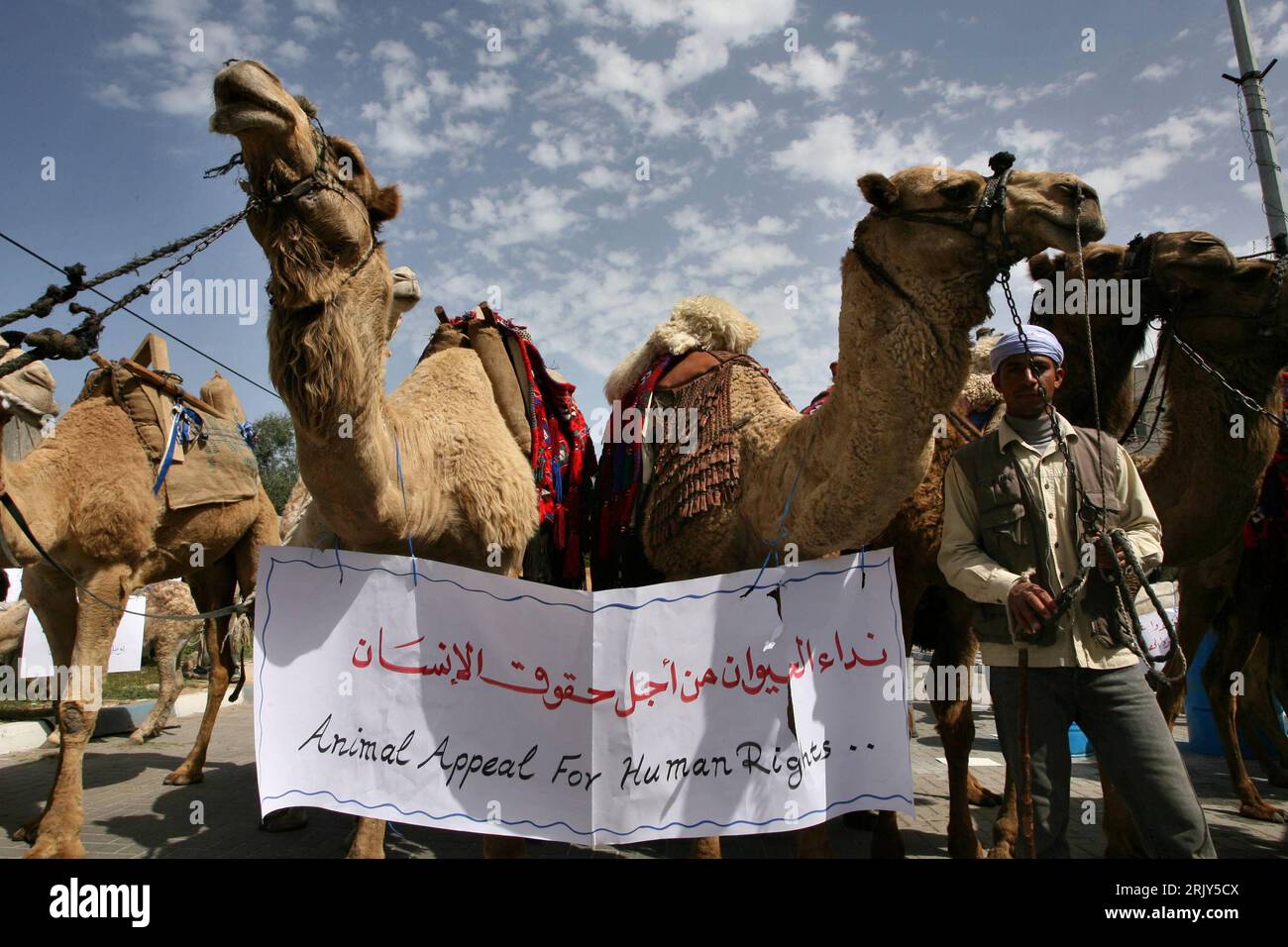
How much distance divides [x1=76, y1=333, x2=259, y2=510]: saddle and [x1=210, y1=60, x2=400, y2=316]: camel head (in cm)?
347

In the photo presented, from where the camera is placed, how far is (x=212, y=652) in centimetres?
651

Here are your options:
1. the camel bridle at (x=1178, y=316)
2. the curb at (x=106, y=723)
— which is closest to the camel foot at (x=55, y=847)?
the curb at (x=106, y=723)

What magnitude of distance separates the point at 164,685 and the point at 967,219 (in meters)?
9.02

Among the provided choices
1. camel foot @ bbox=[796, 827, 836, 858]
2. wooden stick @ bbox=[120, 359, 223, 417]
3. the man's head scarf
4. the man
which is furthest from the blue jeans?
wooden stick @ bbox=[120, 359, 223, 417]

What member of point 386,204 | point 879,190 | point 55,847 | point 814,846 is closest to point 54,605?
point 55,847

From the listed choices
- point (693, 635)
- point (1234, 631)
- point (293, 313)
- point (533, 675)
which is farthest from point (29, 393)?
point (1234, 631)

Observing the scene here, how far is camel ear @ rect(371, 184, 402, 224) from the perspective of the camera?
9.82 feet

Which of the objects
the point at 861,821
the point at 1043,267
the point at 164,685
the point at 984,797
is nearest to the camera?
the point at 1043,267

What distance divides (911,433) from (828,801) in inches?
56.2

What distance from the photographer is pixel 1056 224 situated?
2.57 m

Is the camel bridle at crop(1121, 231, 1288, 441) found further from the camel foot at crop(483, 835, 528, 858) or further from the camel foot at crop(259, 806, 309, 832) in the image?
the camel foot at crop(259, 806, 309, 832)

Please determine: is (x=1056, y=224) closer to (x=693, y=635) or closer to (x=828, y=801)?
(x=693, y=635)

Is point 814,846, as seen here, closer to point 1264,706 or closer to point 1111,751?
point 1111,751

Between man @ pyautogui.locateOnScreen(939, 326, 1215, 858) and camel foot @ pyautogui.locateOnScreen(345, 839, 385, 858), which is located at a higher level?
man @ pyautogui.locateOnScreen(939, 326, 1215, 858)
